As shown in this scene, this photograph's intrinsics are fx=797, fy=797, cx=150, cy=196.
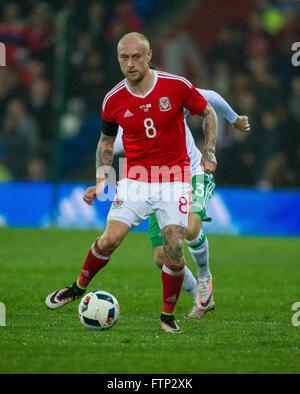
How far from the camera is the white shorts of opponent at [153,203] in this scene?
6199mm

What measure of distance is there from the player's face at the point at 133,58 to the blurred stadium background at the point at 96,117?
26.1ft

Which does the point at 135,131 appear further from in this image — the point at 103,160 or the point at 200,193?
the point at 200,193

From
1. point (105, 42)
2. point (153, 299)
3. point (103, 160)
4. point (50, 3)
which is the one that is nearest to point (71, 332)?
→ point (103, 160)

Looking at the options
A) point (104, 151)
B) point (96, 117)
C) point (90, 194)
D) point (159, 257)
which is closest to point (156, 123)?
point (104, 151)

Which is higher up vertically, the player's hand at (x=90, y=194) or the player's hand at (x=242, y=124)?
the player's hand at (x=242, y=124)

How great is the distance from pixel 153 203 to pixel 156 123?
0.63 meters

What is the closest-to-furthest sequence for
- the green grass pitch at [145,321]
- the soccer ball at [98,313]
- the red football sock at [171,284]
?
the green grass pitch at [145,321] → the soccer ball at [98,313] → the red football sock at [171,284]

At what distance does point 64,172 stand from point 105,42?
2897 mm

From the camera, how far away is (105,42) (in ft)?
53.0

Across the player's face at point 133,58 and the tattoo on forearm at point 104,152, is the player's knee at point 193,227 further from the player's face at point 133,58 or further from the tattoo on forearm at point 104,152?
the player's face at point 133,58

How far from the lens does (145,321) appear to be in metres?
6.59

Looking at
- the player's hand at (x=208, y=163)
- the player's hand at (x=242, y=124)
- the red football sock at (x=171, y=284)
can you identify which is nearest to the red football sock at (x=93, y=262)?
the red football sock at (x=171, y=284)

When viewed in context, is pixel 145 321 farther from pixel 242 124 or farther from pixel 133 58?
pixel 133 58

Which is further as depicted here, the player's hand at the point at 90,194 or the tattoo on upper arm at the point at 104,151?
the tattoo on upper arm at the point at 104,151
